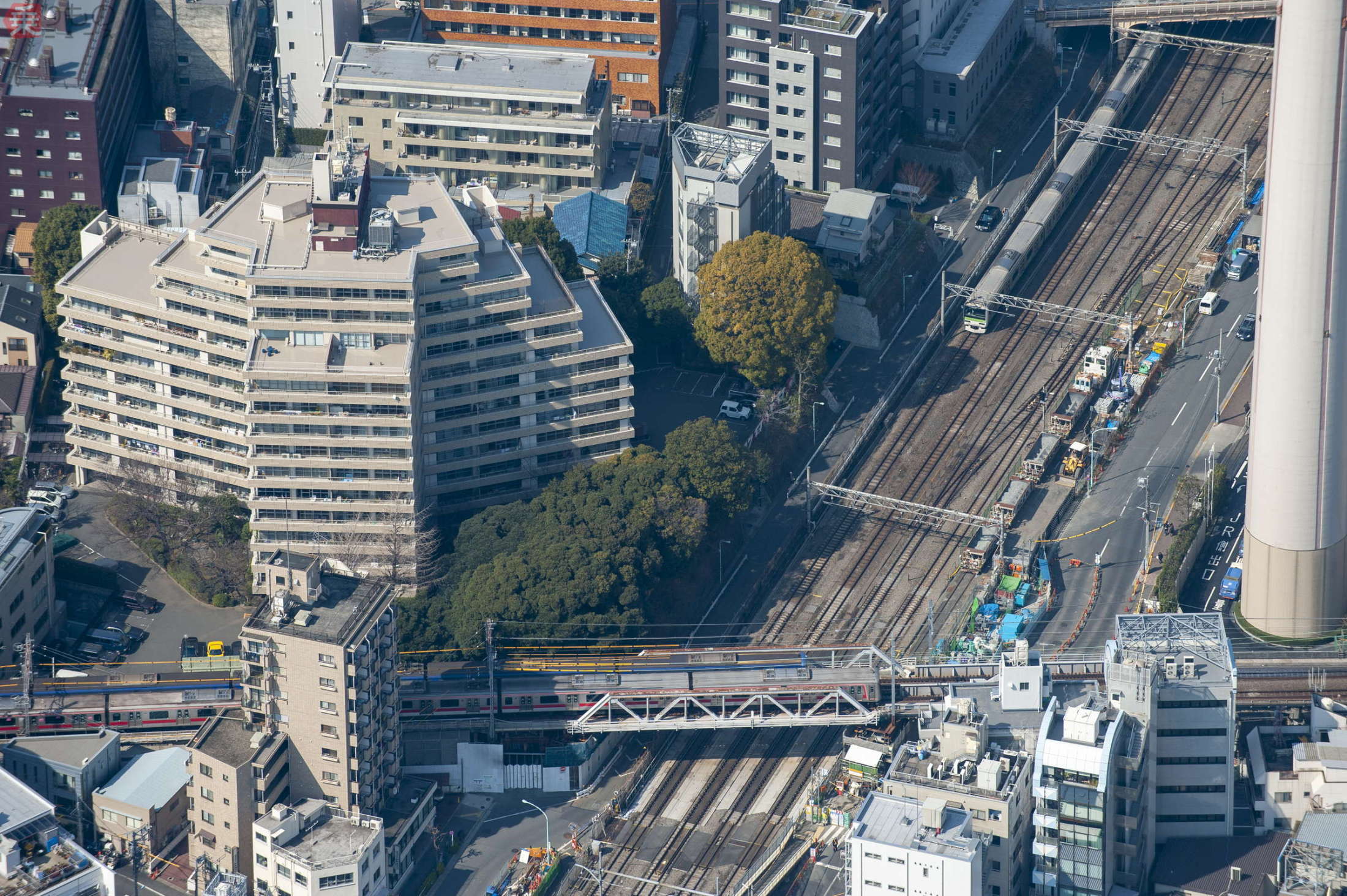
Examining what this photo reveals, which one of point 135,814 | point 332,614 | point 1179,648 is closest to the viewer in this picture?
point 1179,648

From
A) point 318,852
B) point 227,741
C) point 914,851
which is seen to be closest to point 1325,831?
point 914,851

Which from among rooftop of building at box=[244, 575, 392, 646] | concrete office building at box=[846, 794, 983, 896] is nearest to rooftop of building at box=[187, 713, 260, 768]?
rooftop of building at box=[244, 575, 392, 646]

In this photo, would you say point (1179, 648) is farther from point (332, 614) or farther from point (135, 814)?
point (135, 814)

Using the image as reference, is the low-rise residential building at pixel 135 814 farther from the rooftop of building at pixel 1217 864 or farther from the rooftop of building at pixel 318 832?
the rooftop of building at pixel 1217 864

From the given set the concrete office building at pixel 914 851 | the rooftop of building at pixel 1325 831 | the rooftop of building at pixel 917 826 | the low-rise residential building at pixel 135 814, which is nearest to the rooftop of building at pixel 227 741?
the low-rise residential building at pixel 135 814

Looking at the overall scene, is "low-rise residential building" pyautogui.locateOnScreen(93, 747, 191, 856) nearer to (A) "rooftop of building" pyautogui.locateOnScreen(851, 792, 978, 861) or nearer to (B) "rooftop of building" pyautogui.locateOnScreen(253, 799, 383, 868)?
(B) "rooftop of building" pyautogui.locateOnScreen(253, 799, 383, 868)
